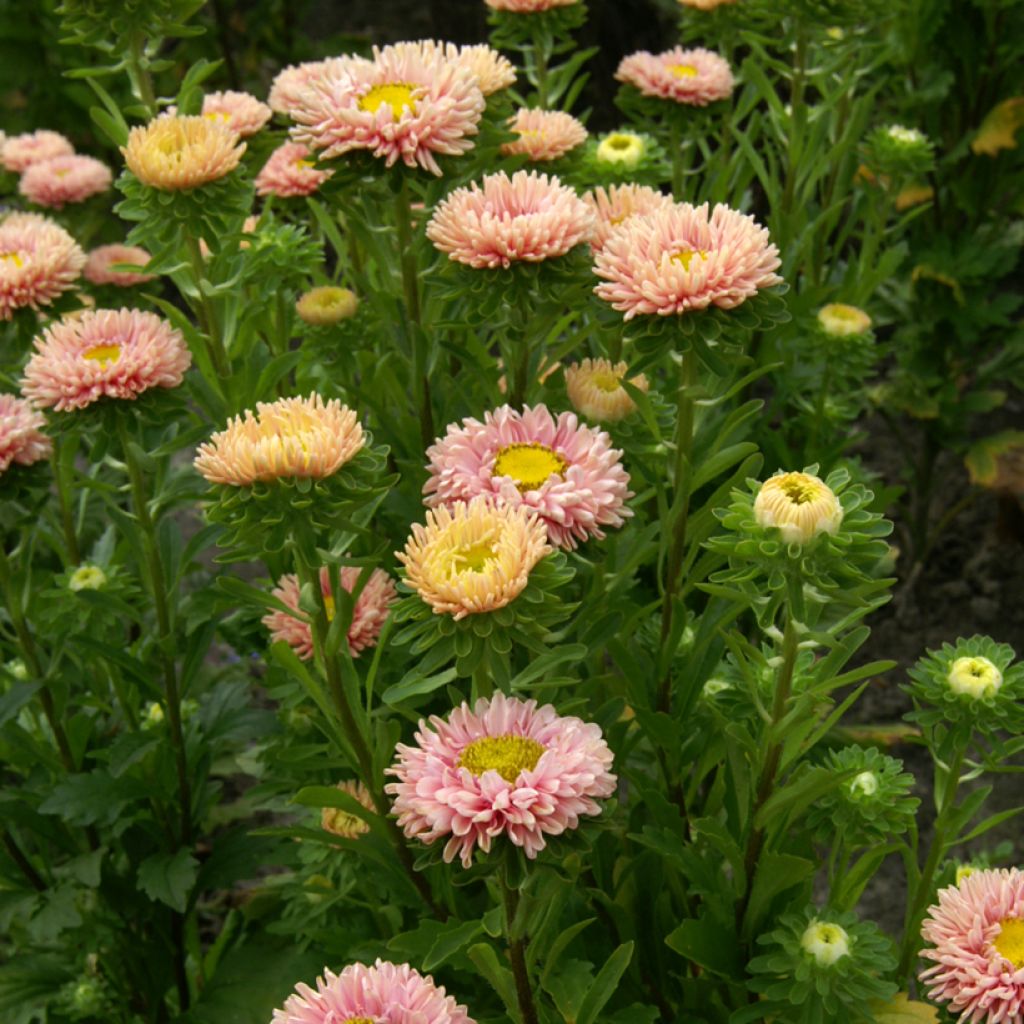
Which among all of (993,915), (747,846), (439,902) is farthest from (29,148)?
(993,915)

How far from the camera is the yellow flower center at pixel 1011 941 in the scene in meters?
1.33

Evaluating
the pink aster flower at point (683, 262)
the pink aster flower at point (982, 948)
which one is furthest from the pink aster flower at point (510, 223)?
the pink aster flower at point (982, 948)

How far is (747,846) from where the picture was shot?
1531 mm

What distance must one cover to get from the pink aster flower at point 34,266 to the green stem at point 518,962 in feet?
4.00

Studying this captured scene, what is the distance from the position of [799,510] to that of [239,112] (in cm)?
139

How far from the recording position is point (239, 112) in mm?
2164

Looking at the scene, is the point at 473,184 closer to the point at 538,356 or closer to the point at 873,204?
the point at 538,356

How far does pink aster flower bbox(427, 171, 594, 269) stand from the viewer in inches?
58.8

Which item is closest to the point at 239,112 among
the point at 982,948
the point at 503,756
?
the point at 503,756

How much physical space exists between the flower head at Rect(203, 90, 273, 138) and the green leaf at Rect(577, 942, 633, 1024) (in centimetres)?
144

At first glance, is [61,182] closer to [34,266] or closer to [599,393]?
[34,266]

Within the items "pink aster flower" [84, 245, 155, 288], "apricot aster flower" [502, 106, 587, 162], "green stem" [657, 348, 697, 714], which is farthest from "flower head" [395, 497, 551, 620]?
"pink aster flower" [84, 245, 155, 288]

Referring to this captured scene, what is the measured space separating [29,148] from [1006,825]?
279cm

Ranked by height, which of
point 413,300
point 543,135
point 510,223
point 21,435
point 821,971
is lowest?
point 821,971
